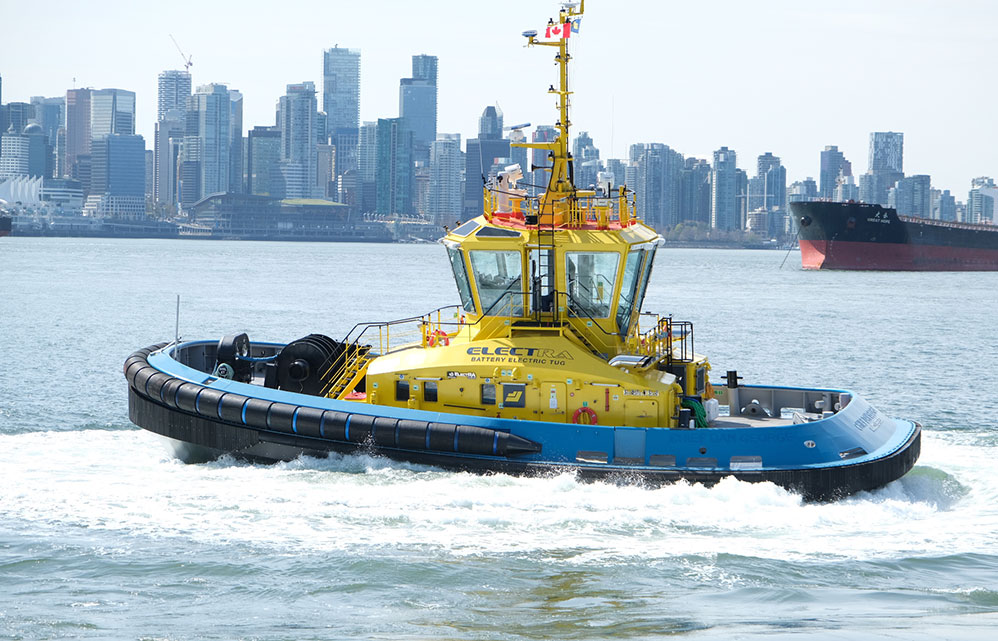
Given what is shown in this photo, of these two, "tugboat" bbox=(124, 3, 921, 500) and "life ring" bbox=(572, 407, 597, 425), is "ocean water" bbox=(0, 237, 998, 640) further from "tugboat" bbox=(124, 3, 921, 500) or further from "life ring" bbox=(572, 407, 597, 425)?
"life ring" bbox=(572, 407, 597, 425)

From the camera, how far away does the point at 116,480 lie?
13.0 metres

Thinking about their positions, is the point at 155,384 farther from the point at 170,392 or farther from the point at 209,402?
the point at 209,402

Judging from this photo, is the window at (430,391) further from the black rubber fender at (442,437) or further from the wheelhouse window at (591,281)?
the wheelhouse window at (591,281)

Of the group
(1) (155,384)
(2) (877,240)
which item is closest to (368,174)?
(2) (877,240)

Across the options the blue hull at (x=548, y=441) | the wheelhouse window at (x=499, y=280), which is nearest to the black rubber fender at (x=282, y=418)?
the blue hull at (x=548, y=441)

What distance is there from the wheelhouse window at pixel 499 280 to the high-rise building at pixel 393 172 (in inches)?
6559

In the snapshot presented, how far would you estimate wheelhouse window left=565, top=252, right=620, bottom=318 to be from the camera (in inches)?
494

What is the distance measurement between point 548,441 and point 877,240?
6408cm

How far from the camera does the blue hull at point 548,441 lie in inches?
464

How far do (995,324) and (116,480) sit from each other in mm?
32698

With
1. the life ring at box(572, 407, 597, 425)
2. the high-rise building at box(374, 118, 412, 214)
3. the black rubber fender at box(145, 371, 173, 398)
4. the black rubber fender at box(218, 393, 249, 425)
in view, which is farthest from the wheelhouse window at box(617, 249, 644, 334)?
the high-rise building at box(374, 118, 412, 214)

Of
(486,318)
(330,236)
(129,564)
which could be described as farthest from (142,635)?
(330,236)

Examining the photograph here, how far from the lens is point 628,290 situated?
41.9 feet

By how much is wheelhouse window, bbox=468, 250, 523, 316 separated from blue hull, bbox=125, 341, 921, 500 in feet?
4.34
